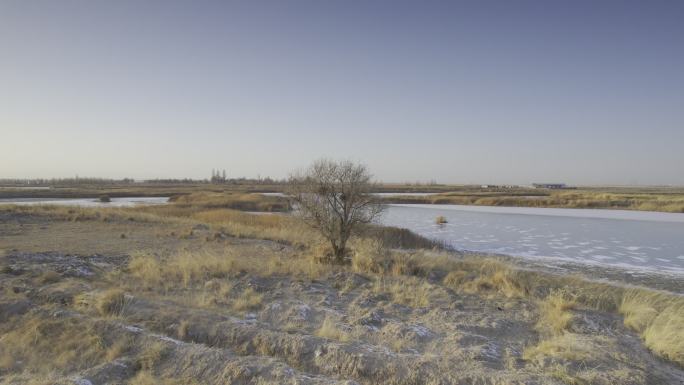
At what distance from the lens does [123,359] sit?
5820mm

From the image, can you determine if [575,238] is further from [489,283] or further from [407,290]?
[407,290]

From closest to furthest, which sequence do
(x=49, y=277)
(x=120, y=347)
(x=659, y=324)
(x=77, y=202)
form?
(x=120, y=347)
(x=659, y=324)
(x=49, y=277)
(x=77, y=202)

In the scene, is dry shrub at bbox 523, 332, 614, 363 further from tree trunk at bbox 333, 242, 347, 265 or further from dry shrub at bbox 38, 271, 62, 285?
dry shrub at bbox 38, 271, 62, 285

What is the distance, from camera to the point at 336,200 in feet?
47.7

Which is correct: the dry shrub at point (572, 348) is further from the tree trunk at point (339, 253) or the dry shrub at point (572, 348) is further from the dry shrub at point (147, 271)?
the dry shrub at point (147, 271)

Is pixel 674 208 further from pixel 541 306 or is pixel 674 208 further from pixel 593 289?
pixel 541 306

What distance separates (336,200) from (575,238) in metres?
16.9

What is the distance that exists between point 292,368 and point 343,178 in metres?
9.34

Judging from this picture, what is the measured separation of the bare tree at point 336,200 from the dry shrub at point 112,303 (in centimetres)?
728

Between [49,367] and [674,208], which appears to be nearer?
[49,367]

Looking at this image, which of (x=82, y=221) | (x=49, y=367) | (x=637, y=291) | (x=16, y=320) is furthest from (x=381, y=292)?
(x=82, y=221)

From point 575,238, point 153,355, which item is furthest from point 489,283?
point 575,238

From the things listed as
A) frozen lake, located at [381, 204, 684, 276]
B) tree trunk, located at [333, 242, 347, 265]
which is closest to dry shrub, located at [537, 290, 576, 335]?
tree trunk, located at [333, 242, 347, 265]

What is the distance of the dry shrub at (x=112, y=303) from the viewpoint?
763cm
